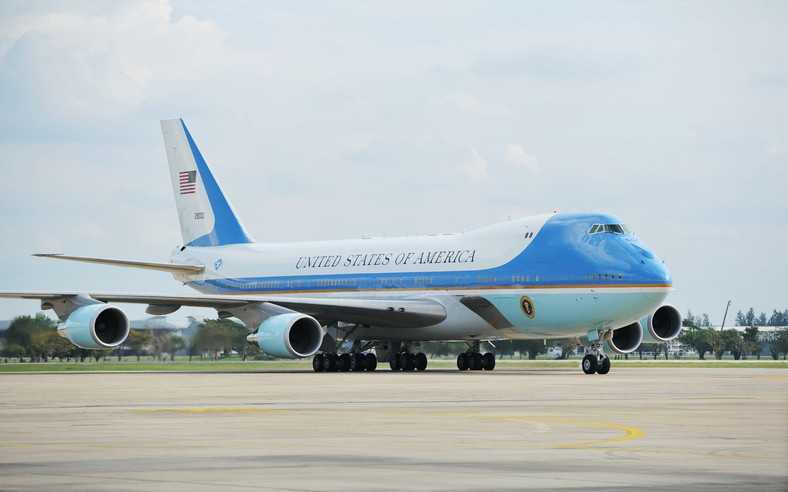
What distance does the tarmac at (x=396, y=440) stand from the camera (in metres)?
9.73

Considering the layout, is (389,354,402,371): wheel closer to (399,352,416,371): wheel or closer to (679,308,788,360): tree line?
(399,352,416,371): wheel

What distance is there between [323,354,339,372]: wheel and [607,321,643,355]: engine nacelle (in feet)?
29.4

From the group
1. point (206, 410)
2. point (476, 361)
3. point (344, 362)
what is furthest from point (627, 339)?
point (206, 410)

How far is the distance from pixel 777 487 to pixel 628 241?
25445 millimetres

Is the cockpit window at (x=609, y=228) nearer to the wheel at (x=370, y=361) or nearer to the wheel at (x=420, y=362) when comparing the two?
the wheel at (x=370, y=361)

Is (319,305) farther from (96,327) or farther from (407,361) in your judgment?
(96,327)

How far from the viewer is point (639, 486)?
923cm

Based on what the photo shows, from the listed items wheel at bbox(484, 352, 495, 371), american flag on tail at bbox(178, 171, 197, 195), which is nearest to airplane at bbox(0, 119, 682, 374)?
wheel at bbox(484, 352, 495, 371)

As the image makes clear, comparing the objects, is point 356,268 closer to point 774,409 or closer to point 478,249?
point 478,249

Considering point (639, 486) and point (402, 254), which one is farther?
point (402, 254)

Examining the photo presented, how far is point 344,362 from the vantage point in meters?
38.5

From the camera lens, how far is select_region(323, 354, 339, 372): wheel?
38.3 meters

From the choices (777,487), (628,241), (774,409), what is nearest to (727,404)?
(774,409)

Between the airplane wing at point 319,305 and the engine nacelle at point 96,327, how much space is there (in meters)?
0.88
